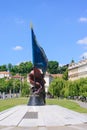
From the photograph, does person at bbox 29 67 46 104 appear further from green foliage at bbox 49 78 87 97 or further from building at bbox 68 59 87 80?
building at bbox 68 59 87 80

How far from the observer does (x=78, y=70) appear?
17562 cm

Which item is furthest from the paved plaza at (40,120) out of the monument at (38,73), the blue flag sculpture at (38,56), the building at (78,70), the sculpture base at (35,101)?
the building at (78,70)

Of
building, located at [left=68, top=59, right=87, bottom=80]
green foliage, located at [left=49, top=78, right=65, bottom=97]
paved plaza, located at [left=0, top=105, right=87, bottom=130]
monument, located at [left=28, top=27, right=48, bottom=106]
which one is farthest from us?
building, located at [left=68, top=59, right=87, bottom=80]

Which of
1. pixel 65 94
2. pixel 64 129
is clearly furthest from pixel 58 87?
pixel 64 129

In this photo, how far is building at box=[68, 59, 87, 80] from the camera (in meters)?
166

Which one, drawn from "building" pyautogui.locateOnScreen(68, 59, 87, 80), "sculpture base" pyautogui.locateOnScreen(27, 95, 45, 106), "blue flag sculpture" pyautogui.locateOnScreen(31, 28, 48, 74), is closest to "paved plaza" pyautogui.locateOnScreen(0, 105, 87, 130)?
"sculpture base" pyautogui.locateOnScreen(27, 95, 45, 106)

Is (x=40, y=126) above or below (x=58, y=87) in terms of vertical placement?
below

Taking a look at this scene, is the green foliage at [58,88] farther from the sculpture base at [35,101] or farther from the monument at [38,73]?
the sculpture base at [35,101]

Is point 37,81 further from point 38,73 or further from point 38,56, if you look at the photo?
point 38,56

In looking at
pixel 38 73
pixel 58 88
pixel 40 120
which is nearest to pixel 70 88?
pixel 58 88

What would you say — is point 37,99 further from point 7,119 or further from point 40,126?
point 40,126

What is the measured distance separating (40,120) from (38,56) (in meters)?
15.7

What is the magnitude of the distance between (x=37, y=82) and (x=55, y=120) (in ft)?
52.1

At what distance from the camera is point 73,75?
18338 centimetres
